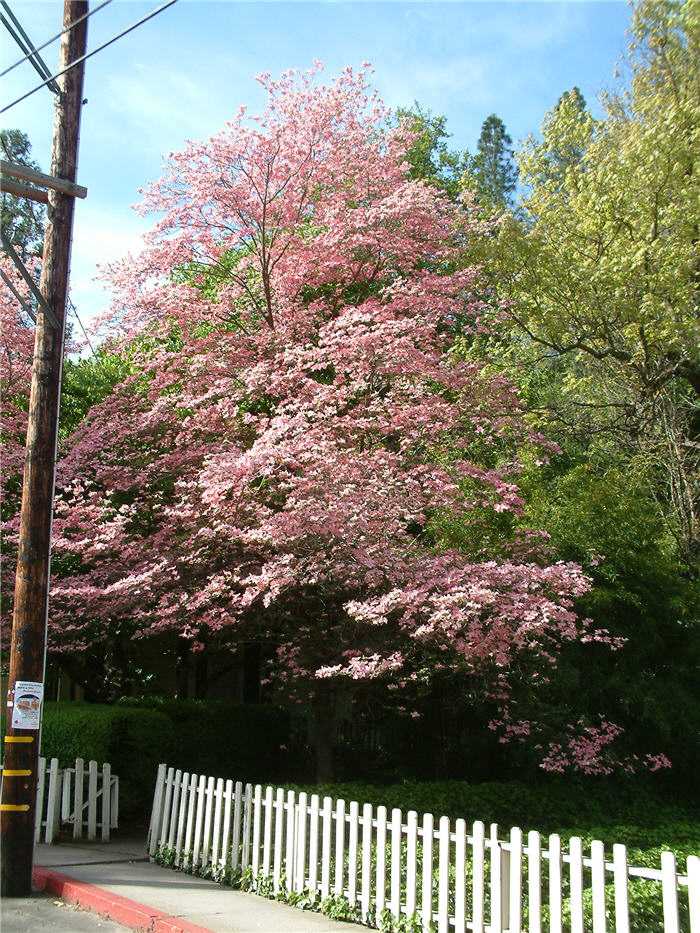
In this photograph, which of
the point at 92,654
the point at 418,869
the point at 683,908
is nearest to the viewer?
the point at 683,908

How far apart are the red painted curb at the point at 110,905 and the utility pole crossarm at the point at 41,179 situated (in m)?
6.46

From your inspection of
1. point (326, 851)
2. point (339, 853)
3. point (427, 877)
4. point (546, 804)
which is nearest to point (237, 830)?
point (326, 851)

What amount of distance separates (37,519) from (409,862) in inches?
178

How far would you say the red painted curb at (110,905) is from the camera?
6943mm

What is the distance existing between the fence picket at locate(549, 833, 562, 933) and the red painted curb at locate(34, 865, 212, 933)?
102 inches

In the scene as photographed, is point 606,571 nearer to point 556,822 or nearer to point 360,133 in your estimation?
point 556,822

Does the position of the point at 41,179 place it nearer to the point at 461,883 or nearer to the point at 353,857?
the point at 353,857

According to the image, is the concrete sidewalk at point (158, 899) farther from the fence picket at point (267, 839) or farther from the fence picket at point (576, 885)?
the fence picket at point (576, 885)

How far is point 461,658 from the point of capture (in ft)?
35.8

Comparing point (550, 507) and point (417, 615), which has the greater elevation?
point (550, 507)

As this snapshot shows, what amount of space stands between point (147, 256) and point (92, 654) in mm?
7008

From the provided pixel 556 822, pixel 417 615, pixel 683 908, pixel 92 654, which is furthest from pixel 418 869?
pixel 92 654

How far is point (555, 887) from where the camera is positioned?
578 cm

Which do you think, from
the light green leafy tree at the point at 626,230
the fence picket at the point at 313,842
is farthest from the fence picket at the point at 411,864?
the light green leafy tree at the point at 626,230
